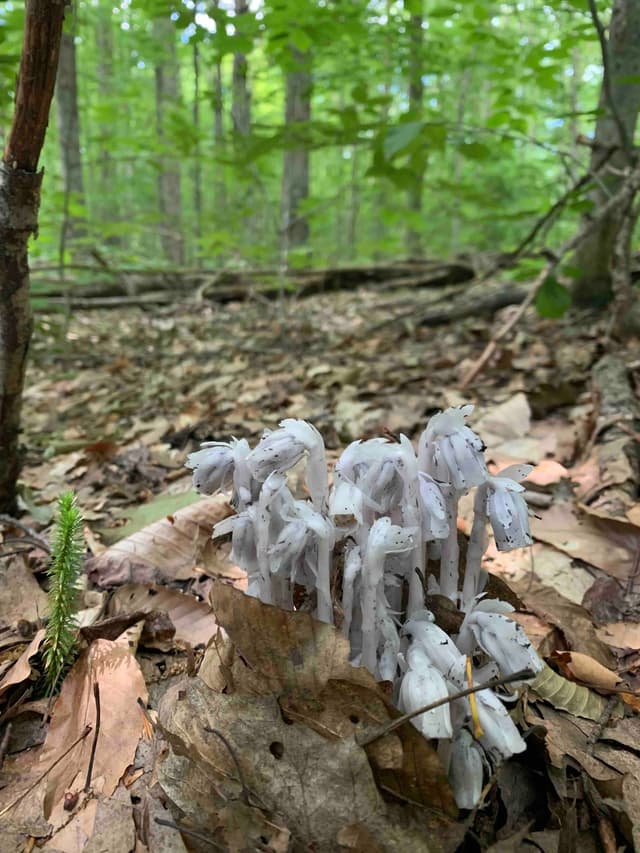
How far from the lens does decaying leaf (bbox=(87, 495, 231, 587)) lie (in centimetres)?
196

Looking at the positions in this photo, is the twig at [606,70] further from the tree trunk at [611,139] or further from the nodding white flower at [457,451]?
the nodding white flower at [457,451]

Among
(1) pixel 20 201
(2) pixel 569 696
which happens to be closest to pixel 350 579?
(2) pixel 569 696

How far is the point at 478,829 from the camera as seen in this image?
110 centimetres

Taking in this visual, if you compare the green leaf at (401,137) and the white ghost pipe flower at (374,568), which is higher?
the green leaf at (401,137)

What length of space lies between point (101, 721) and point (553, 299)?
10.9 ft

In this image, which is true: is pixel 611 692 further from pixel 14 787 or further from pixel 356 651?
pixel 14 787

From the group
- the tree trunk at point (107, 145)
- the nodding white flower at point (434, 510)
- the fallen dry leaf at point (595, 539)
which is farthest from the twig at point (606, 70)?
the tree trunk at point (107, 145)

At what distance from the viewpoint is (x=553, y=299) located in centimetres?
370

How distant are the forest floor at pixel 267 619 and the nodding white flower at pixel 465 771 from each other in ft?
0.09

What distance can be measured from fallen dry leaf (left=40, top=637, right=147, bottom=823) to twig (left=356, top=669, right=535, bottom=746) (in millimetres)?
549

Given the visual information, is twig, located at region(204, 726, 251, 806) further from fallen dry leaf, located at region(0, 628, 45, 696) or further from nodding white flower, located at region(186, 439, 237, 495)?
fallen dry leaf, located at region(0, 628, 45, 696)

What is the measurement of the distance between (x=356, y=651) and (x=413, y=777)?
10.3 inches

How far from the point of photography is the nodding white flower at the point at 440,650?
3.48 feet

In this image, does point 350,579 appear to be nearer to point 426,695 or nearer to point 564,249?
point 426,695
